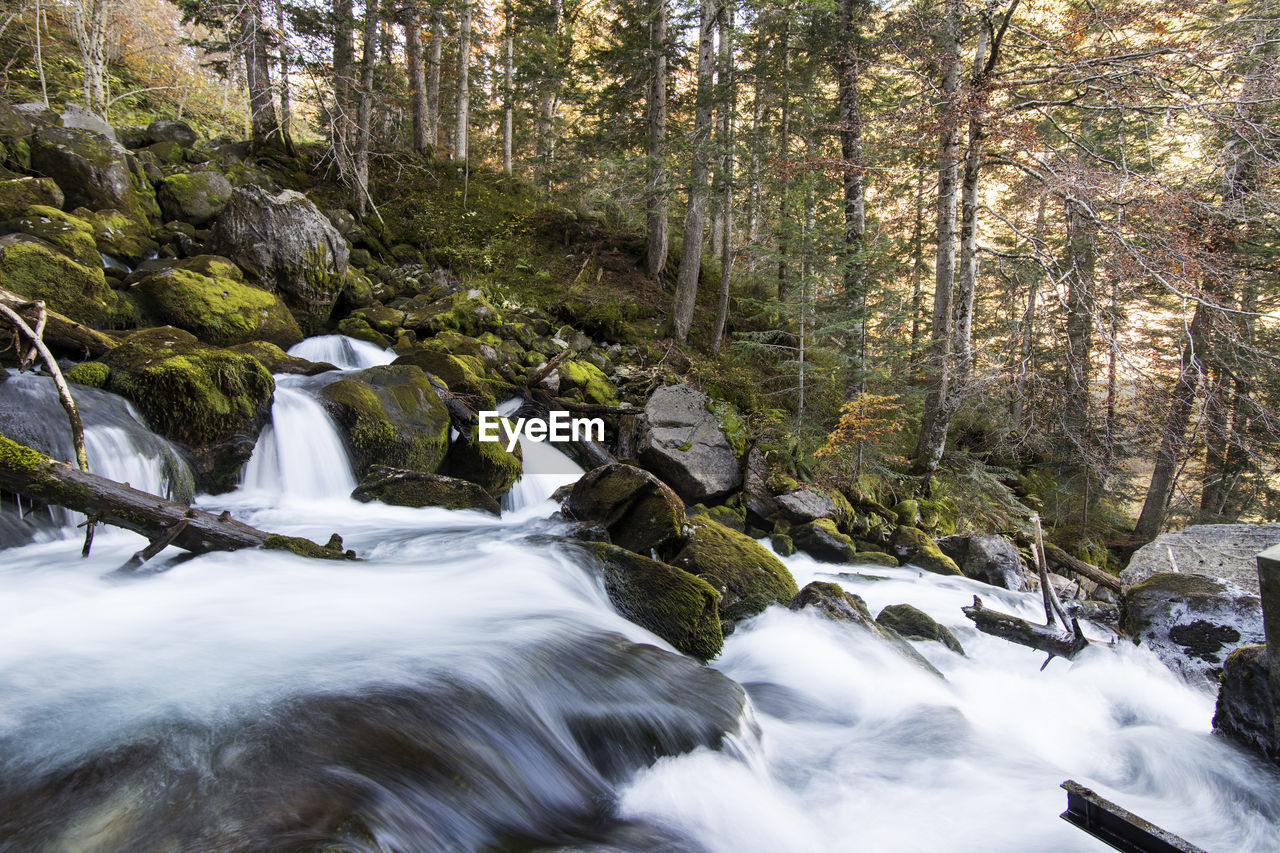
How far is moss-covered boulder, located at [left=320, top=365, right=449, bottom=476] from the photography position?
22.6 ft

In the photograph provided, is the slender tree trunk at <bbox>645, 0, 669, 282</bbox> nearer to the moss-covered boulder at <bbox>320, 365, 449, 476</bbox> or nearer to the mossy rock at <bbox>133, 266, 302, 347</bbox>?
Result: the moss-covered boulder at <bbox>320, 365, 449, 476</bbox>

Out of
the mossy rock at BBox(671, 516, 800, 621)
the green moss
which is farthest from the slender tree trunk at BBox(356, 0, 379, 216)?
the mossy rock at BBox(671, 516, 800, 621)

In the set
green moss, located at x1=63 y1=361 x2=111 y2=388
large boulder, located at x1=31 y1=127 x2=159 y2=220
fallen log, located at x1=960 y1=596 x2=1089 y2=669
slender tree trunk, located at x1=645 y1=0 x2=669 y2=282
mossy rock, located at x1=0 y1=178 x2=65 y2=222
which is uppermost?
slender tree trunk, located at x1=645 y1=0 x2=669 y2=282

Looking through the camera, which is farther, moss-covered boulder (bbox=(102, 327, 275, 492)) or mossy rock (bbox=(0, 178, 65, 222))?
mossy rock (bbox=(0, 178, 65, 222))

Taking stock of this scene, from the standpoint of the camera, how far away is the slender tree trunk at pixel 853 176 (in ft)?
34.6

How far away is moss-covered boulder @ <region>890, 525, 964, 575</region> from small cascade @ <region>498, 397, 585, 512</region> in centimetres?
515

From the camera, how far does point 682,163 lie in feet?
39.1

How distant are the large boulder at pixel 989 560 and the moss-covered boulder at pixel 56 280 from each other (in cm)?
1165

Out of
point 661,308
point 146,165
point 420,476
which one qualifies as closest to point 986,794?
point 420,476

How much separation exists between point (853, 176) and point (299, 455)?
10.7 metres

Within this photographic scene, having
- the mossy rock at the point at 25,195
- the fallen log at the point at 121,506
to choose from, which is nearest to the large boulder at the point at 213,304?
the mossy rock at the point at 25,195

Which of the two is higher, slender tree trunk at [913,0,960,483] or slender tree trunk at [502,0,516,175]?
slender tree trunk at [502,0,516,175]

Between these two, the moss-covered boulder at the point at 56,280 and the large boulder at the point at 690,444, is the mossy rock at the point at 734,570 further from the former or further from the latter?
the moss-covered boulder at the point at 56,280

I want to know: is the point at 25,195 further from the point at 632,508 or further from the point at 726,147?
the point at 726,147
